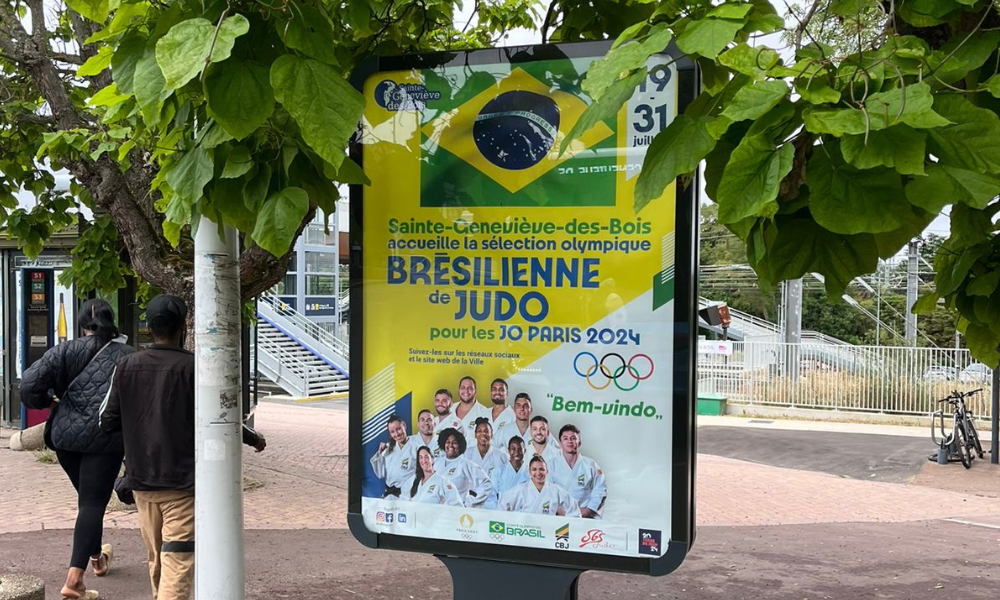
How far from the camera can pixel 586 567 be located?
2889mm

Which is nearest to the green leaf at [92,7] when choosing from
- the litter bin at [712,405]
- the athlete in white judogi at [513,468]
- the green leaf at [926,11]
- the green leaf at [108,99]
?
the green leaf at [108,99]

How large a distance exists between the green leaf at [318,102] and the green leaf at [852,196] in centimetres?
103

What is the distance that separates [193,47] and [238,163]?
18.4 inches

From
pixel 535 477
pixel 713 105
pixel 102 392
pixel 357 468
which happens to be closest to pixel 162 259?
pixel 102 392

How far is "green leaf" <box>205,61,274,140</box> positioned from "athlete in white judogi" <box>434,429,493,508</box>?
137 centimetres

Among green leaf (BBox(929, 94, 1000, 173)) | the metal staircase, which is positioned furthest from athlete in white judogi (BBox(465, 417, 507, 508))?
the metal staircase

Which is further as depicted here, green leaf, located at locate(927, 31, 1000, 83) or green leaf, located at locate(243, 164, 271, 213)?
green leaf, located at locate(243, 164, 271, 213)

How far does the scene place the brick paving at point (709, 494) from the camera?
8547 millimetres

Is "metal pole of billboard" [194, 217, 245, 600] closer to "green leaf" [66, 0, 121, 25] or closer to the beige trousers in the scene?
"green leaf" [66, 0, 121, 25]

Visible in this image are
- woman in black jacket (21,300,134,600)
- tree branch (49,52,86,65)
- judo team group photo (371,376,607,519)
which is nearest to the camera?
judo team group photo (371,376,607,519)

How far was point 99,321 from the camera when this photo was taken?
5660 mm

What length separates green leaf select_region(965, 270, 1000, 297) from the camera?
247cm

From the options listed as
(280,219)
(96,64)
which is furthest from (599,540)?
(96,64)

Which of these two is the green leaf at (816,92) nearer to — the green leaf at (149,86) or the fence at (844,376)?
the green leaf at (149,86)
